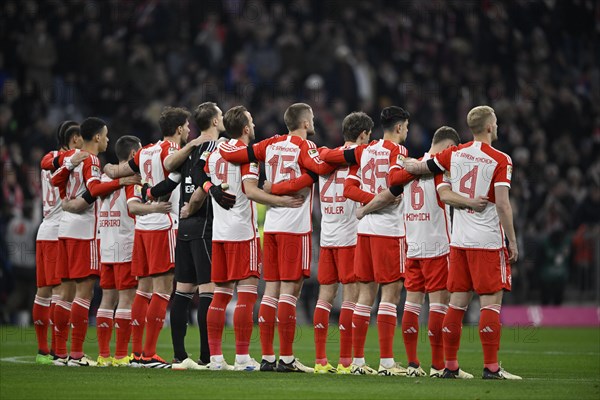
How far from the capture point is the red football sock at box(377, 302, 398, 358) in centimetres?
1102

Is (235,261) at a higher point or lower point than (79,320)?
higher

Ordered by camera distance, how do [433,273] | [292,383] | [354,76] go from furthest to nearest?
[354,76] → [433,273] → [292,383]

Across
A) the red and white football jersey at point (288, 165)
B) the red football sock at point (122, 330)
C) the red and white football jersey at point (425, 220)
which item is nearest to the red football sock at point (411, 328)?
the red and white football jersey at point (425, 220)

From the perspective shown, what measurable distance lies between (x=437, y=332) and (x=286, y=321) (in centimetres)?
148

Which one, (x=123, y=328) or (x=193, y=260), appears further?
(x=123, y=328)

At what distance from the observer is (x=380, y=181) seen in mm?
11266

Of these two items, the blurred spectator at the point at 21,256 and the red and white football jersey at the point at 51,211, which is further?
the blurred spectator at the point at 21,256

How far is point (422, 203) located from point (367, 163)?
67cm

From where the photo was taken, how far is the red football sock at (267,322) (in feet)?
36.8

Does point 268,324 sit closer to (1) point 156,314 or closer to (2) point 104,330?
(1) point 156,314

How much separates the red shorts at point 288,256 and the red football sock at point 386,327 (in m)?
0.86

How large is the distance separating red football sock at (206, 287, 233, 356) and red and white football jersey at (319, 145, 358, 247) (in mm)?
1132

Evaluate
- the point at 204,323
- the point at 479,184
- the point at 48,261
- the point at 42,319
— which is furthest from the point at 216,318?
the point at 479,184

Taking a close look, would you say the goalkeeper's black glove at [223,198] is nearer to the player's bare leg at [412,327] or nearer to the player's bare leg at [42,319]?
the player's bare leg at [412,327]
